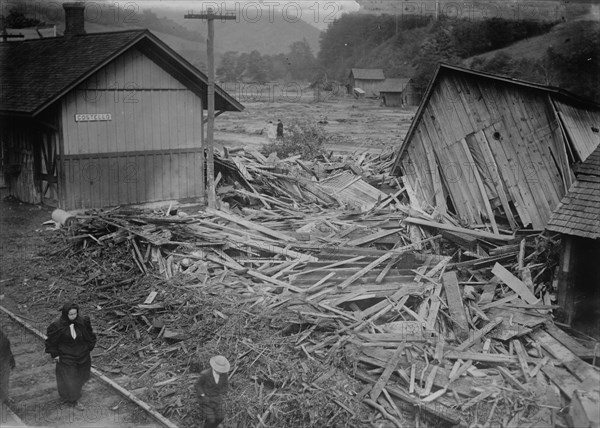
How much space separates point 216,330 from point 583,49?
42.0 m

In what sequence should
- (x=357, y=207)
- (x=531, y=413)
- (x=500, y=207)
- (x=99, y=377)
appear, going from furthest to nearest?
(x=357, y=207) < (x=500, y=207) < (x=99, y=377) < (x=531, y=413)

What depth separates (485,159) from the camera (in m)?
16.7

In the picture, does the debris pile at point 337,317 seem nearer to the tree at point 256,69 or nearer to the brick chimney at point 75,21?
the brick chimney at point 75,21

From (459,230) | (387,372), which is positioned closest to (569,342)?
(387,372)

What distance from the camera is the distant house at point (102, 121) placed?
1772cm

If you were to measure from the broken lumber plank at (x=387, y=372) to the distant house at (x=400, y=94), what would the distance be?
6589 cm

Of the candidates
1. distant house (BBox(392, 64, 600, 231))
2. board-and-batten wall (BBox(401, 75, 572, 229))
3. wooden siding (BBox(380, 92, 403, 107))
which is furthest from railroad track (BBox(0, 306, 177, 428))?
wooden siding (BBox(380, 92, 403, 107))

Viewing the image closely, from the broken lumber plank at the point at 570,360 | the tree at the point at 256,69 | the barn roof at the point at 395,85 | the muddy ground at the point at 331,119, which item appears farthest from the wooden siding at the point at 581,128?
the tree at the point at 256,69

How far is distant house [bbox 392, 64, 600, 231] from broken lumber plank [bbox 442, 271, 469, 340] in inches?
173

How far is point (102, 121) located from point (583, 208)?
13.7 m

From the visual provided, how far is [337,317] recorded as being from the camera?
10.7 m

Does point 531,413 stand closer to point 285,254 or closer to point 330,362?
point 330,362

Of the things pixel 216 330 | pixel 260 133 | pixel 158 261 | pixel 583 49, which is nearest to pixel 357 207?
pixel 158 261

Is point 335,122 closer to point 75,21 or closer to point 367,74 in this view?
point 367,74
